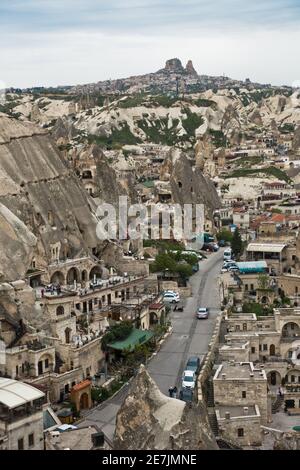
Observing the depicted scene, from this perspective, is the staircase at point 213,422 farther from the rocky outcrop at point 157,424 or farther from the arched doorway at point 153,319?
the arched doorway at point 153,319

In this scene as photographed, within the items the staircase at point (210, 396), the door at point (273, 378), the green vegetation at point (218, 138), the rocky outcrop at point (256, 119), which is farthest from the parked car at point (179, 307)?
the rocky outcrop at point (256, 119)

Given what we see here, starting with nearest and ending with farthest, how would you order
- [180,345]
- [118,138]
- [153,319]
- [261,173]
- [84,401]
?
[84,401]
[180,345]
[153,319]
[261,173]
[118,138]

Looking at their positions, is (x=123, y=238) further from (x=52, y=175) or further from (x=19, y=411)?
(x=19, y=411)

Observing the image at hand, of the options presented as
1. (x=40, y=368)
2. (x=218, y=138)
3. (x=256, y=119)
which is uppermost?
(x=256, y=119)

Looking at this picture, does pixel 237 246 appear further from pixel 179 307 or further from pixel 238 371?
pixel 238 371

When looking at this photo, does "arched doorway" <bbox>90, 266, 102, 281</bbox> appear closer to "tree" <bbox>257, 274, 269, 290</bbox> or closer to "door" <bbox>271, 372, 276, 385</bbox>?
"tree" <bbox>257, 274, 269, 290</bbox>

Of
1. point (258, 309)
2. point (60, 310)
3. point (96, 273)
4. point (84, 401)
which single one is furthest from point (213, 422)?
point (96, 273)
